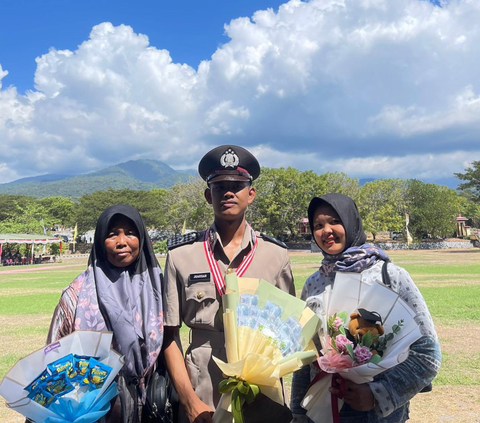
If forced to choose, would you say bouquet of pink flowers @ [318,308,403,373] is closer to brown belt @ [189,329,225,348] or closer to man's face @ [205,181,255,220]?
brown belt @ [189,329,225,348]

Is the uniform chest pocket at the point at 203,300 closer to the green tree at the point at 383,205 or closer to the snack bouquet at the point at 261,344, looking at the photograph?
the snack bouquet at the point at 261,344

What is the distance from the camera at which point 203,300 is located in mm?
2621

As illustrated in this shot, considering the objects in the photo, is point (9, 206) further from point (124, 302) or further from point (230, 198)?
point (230, 198)

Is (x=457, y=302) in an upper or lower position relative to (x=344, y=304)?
lower

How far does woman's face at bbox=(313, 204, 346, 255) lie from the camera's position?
2426 mm

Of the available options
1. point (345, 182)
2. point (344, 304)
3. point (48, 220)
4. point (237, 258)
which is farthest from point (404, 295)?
point (48, 220)

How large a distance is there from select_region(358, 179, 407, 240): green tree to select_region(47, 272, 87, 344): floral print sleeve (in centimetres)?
4693

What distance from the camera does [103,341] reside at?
2.15m

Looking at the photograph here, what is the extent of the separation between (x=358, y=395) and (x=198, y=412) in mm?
855

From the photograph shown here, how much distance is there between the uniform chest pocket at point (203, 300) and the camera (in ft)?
8.52

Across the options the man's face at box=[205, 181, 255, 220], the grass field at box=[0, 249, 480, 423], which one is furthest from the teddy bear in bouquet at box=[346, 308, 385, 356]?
the grass field at box=[0, 249, 480, 423]

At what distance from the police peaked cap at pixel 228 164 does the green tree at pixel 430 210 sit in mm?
52580

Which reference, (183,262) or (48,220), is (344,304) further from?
(48,220)

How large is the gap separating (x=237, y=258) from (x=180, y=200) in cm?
5079
